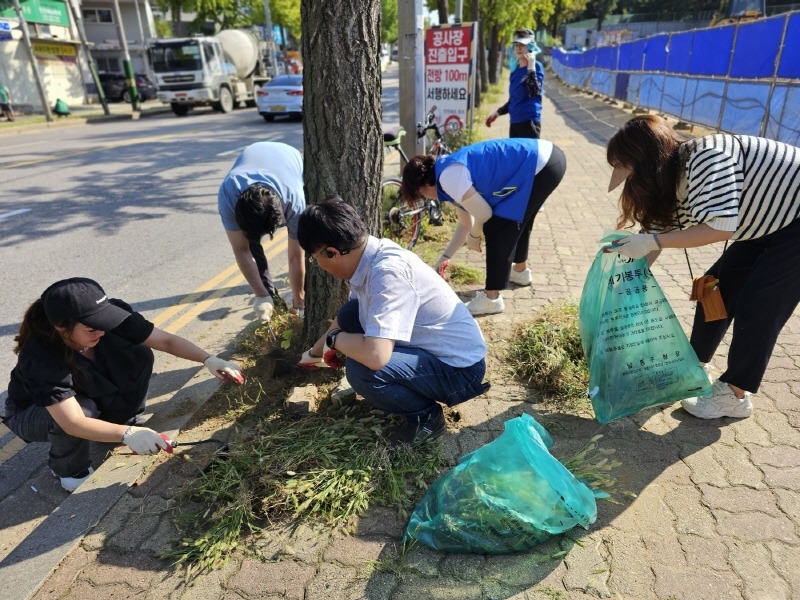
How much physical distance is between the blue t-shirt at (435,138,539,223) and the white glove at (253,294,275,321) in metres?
1.40

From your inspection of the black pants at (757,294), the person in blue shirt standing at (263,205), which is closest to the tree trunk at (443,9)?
the person in blue shirt standing at (263,205)

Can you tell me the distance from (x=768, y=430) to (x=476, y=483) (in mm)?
1557

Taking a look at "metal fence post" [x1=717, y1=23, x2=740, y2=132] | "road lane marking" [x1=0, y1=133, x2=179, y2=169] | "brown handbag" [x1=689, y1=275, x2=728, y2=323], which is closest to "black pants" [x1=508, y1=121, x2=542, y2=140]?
"brown handbag" [x1=689, y1=275, x2=728, y2=323]

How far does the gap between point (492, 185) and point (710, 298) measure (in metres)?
1.44

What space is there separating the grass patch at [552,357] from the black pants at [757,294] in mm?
681

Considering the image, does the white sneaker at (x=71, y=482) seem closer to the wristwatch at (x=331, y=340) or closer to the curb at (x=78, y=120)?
the wristwatch at (x=331, y=340)

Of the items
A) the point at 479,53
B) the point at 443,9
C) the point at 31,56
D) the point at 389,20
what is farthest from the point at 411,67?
the point at 389,20

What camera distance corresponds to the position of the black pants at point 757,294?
7.54 ft

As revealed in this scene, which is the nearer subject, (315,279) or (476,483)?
(476,483)

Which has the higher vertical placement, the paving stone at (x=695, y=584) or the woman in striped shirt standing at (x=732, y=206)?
the woman in striped shirt standing at (x=732, y=206)

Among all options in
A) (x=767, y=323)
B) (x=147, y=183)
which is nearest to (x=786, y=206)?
(x=767, y=323)

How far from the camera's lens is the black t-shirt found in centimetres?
225

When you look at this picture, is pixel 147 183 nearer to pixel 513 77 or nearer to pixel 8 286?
pixel 8 286

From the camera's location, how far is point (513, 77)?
274 inches
